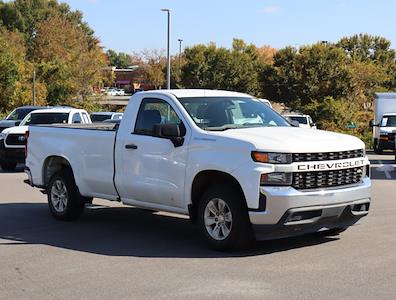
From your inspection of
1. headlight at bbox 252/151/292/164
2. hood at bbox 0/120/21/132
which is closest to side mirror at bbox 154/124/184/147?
headlight at bbox 252/151/292/164

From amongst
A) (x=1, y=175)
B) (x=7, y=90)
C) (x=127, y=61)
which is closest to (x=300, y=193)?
(x=1, y=175)

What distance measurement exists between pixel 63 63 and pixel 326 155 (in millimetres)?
41173

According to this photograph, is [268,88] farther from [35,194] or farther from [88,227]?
[88,227]

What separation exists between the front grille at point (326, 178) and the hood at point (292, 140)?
27 centimetres

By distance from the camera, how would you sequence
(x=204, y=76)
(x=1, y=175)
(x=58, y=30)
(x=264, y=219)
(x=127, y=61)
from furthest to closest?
1. (x=127, y=61)
2. (x=58, y=30)
3. (x=204, y=76)
4. (x=1, y=175)
5. (x=264, y=219)

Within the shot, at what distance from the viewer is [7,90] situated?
3850 cm

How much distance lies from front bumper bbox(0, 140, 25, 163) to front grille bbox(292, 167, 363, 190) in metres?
12.0

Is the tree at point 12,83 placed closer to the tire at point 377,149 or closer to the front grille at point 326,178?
the tire at point 377,149

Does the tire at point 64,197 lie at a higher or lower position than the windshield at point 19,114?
lower

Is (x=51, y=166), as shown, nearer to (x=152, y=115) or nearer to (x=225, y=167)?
(x=152, y=115)

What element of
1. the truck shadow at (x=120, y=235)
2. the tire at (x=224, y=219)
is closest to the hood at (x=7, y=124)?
the truck shadow at (x=120, y=235)

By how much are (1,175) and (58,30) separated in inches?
1830

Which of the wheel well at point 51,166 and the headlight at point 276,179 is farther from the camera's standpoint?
the wheel well at point 51,166

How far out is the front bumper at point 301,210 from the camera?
22.6ft
